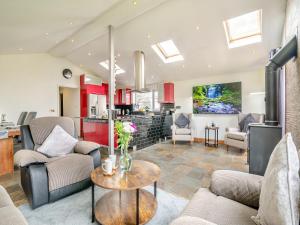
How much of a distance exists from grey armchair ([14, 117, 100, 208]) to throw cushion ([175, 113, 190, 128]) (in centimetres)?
333

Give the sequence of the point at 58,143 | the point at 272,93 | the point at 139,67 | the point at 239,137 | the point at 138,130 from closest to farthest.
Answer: the point at 58,143 → the point at 272,93 → the point at 239,137 → the point at 138,130 → the point at 139,67

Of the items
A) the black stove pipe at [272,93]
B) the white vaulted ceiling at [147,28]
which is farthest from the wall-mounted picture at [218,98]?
the black stove pipe at [272,93]

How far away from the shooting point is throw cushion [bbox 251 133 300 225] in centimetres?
69

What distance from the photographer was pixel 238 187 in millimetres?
1211

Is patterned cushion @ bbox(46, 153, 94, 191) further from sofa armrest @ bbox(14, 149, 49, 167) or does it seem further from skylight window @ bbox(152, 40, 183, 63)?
skylight window @ bbox(152, 40, 183, 63)

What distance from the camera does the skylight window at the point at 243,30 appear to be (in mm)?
3350

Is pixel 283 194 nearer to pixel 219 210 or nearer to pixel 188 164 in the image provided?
pixel 219 210

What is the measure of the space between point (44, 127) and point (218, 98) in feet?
15.4

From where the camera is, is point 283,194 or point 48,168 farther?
point 48,168

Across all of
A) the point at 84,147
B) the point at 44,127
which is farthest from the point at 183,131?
the point at 44,127

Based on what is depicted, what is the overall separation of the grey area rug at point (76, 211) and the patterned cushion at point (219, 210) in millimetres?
617

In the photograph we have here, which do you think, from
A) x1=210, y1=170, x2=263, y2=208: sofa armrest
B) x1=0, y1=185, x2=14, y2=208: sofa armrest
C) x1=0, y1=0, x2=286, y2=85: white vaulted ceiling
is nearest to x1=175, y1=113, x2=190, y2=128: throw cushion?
x1=0, y1=0, x2=286, y2=85: white vaulted ceiling

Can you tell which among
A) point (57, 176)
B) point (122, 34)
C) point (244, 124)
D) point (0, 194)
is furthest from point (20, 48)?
point (244, 124)

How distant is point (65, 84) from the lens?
5.93 m
